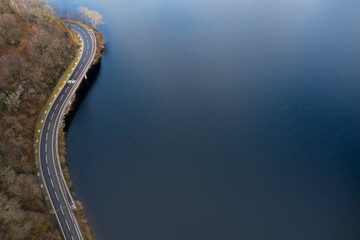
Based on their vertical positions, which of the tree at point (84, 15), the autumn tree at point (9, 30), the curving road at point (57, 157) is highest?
the tree at point (84, 15)

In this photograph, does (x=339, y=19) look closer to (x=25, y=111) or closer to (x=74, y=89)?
(x=74, y=89)

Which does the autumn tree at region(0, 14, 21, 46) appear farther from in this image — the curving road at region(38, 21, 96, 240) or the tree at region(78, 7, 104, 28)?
the tree at region(78, 7, 104, 28)

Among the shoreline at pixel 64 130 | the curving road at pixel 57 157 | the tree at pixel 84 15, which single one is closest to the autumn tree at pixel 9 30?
the shoreline at pixel 64 130

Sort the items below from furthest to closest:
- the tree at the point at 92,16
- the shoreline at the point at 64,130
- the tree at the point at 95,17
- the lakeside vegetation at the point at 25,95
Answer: the tree at the point at 92,16 < the tree at the point at 95,17 < the shoreline at the point at 64,130 < the lakeside vegetation at the point at 25,95

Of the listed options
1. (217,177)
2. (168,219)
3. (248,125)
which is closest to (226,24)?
(248,125)

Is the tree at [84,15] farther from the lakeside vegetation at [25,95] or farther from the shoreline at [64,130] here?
the shoreline at [64,130]

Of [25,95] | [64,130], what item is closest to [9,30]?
[25,95]

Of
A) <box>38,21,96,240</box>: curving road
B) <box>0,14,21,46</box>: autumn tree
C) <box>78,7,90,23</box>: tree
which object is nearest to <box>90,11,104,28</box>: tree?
<box>78,7,90,23</box>: tree
